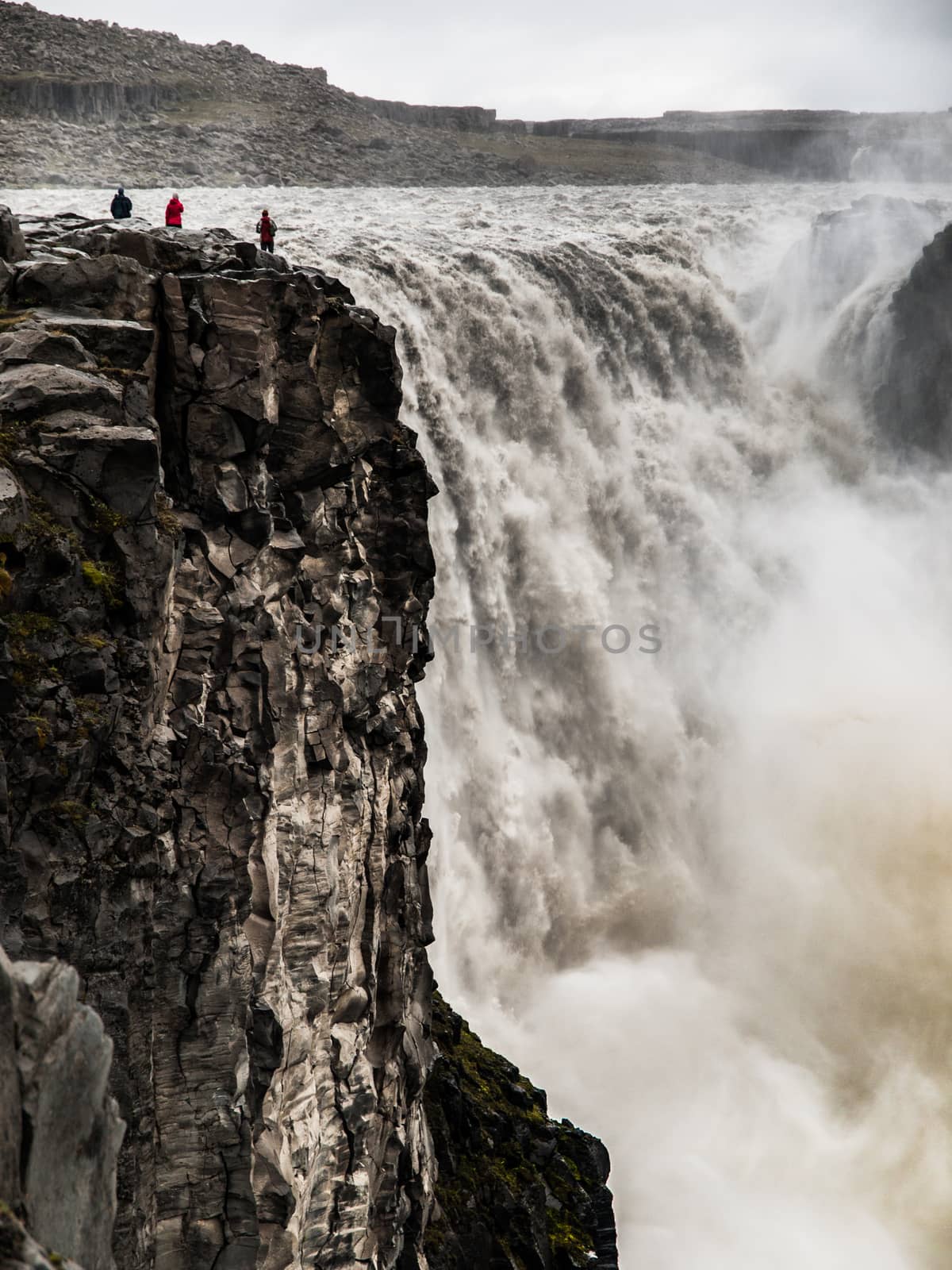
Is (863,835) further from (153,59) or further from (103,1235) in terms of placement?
(153,59)

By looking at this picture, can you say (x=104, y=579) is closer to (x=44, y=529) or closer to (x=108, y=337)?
(x=44, y=529)

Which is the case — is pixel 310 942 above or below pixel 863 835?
below

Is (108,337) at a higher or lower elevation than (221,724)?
higher

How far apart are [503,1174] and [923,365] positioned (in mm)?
41039

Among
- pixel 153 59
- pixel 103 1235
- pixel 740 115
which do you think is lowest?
pixel 103 1235

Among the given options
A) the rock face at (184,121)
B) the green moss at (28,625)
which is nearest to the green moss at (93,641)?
the green moss at (28,625)

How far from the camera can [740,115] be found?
9750cm

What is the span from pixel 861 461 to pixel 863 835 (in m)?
19.0

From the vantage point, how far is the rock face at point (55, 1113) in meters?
9.23

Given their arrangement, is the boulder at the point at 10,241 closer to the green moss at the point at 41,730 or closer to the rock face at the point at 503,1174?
the green moss at the point at 41,730

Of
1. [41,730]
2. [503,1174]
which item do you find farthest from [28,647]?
[503,1174]

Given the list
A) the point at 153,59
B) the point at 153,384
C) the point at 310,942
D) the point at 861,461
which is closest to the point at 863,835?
the point at 861,461

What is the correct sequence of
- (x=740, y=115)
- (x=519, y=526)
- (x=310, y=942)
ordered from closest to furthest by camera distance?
(x=310, y=942)
(x=519, y=526)
(x=740, y=115)

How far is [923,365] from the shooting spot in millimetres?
57719
